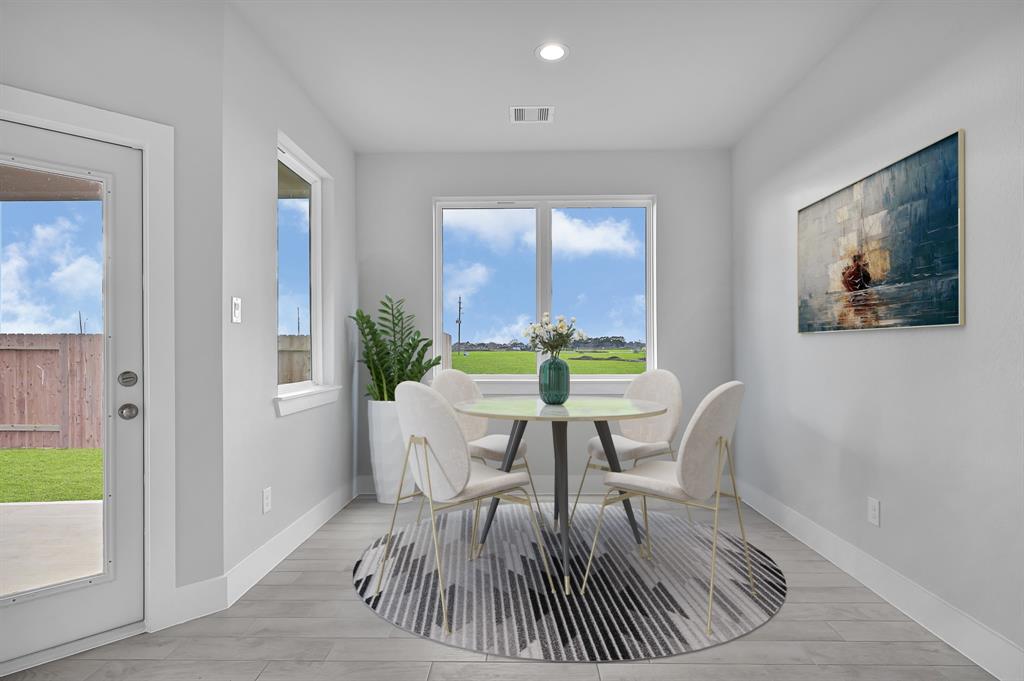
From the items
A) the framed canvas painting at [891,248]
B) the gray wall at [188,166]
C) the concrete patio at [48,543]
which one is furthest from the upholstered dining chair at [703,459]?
the concrete patio at [48,543]

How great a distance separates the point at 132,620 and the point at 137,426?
715 mm

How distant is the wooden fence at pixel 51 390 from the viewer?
75.4 inches

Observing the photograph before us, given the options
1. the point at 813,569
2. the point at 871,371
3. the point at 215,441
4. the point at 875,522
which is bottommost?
the point at 813,569

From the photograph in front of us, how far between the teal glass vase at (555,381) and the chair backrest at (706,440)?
2.65ft

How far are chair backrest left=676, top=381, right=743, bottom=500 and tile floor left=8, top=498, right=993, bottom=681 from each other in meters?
0.56

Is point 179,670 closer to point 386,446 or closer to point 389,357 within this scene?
point 386,446

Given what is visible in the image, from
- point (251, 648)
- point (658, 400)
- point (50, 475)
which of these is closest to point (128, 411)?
point (50, 475)

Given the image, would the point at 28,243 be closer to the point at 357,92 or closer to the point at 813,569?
the point at 357,92

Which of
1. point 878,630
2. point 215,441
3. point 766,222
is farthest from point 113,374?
point 766,222

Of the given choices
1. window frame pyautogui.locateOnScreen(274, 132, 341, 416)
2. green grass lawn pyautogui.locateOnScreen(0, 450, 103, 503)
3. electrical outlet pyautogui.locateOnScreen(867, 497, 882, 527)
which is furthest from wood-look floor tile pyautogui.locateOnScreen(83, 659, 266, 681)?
electrical outlet pyautogui.locateOnScreen(867, 497, 882, 527)

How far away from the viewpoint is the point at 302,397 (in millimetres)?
3115

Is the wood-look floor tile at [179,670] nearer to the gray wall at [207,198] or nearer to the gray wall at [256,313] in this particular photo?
the gray wall at [207,198]

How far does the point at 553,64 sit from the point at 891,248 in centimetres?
179

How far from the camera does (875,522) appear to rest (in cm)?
244
